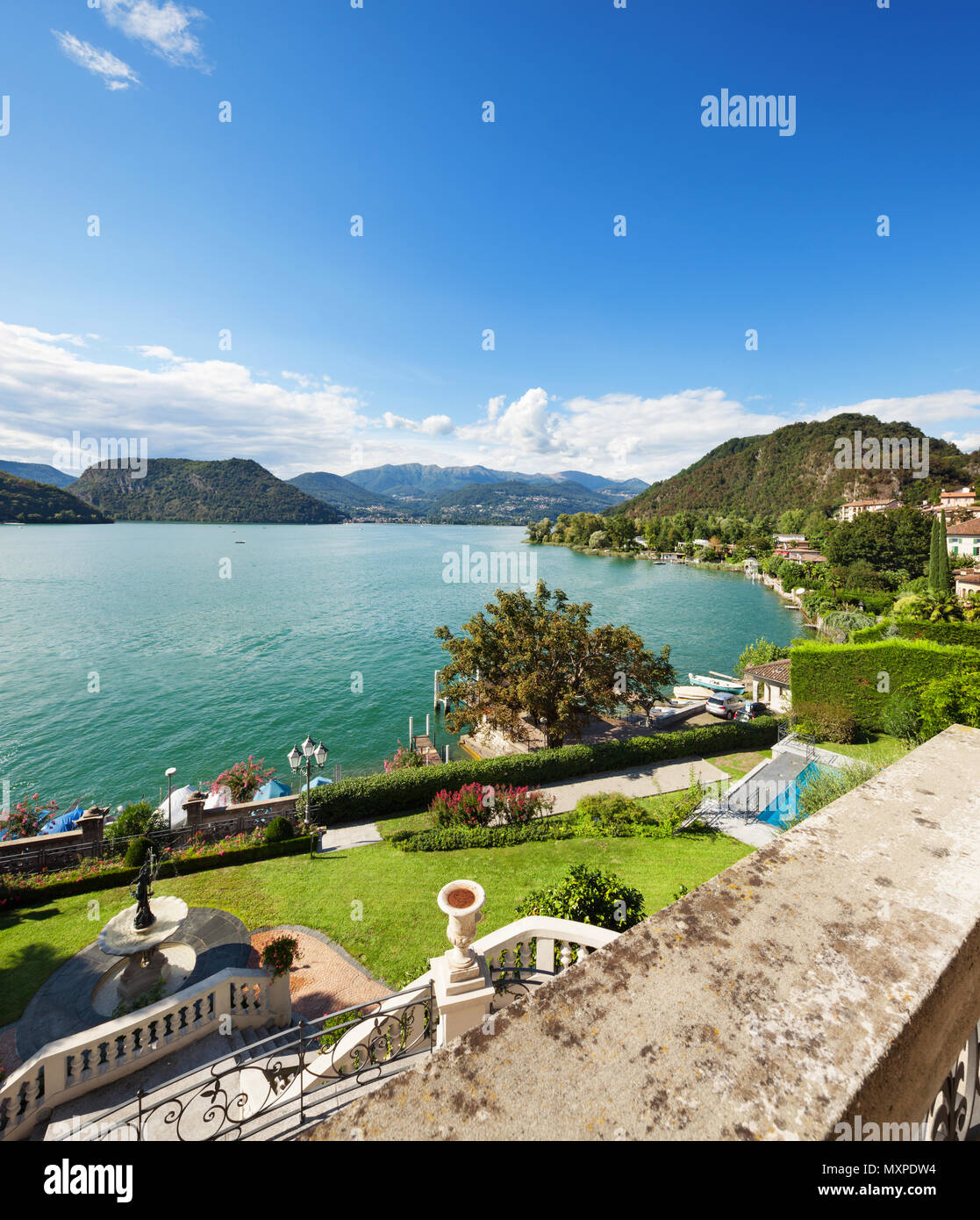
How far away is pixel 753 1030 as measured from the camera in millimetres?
1675

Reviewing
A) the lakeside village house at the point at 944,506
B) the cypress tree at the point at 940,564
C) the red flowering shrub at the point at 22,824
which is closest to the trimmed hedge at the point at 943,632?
the red flowering shrub at the point at 22,824

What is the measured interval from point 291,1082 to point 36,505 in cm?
18191

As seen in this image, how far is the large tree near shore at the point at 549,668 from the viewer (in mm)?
19625

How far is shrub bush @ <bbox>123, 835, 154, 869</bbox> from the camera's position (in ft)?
42.4

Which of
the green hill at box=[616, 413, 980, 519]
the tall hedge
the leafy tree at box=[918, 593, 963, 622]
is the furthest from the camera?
the green hill at box=[616, 413, 980, 519]

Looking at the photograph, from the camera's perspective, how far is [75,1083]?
6.19 meters

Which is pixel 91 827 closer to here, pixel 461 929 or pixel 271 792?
pixel 271 792

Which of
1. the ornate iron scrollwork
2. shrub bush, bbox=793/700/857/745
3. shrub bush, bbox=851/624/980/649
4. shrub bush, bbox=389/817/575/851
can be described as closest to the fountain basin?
shrub bush, bbox=389/817/575/851

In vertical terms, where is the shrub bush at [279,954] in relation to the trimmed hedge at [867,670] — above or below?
below

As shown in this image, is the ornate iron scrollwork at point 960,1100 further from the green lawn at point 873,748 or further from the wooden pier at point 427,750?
the wooden pier at point 427,750

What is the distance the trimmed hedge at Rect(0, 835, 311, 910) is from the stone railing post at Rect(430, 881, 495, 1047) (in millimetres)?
11227

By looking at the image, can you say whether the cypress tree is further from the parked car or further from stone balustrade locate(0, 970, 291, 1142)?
stone balustrade locate(0, 970, 291, 1142)

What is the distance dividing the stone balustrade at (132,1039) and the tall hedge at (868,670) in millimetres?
20524
